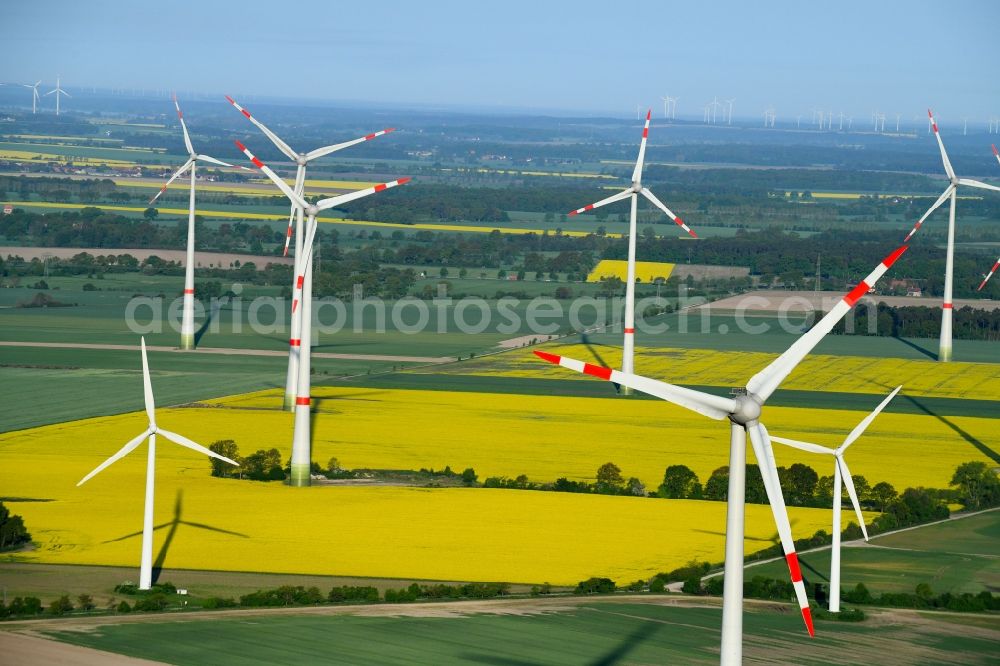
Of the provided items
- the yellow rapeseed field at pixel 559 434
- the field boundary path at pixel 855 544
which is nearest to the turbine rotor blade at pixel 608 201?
the yellow rapeseed field at pixel 559 434

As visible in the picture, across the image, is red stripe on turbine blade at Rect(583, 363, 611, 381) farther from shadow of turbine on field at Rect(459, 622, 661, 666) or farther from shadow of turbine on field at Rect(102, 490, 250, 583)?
shadow of turbine on field at Rect(102, 490, 250, 583)

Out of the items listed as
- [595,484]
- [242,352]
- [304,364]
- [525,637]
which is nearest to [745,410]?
[525,637]

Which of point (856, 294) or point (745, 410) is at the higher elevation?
point (856, 294)

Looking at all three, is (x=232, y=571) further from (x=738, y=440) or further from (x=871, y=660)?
(x=738, y=440)

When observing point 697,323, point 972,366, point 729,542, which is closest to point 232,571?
point 729,542

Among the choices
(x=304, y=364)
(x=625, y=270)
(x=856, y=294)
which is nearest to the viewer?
(x=856, y=294)

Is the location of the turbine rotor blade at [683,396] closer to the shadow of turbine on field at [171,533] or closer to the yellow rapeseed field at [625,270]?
the shadow of turbine on field at [171,533]

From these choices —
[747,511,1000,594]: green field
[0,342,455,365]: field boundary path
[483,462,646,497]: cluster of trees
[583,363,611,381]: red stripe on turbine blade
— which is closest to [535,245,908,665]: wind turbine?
[583,363,611,381]: red stripe on turbine blade

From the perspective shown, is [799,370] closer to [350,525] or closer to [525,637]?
[350,525]
